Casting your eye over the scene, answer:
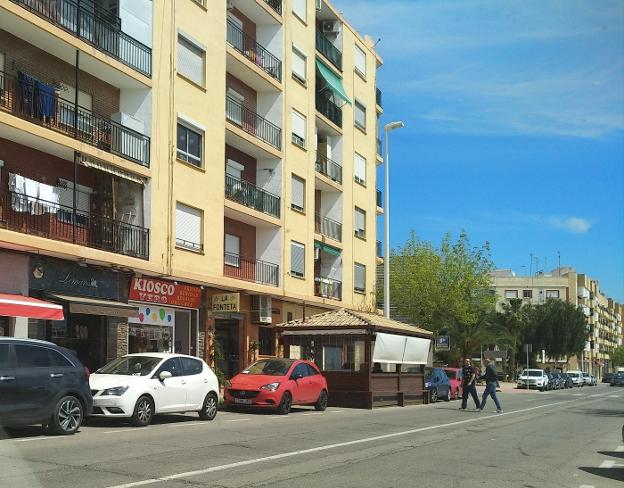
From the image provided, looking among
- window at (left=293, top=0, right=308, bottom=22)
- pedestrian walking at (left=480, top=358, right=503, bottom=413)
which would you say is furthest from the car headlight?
window at (left=293, top=0, right=308, bottom=22)

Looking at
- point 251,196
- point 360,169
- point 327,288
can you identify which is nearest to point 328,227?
point 327,288

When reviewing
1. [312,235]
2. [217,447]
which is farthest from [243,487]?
[312,235]

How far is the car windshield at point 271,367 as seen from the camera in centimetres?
2184

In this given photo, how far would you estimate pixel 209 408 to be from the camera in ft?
60.2

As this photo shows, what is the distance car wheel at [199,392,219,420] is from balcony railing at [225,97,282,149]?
14.0m

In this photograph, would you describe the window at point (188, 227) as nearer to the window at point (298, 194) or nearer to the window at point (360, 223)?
the window at point (298, 194)

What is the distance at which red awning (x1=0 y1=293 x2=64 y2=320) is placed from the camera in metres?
16.1

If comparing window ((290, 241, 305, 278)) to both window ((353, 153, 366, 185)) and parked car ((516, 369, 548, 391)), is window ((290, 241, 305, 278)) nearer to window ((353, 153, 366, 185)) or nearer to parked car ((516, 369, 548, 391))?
window ((353, 153, 366, 185))

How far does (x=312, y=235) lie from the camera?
35.1 metres

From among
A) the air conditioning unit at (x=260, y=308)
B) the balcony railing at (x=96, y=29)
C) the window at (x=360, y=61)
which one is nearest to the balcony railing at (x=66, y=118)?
the balcony railing at (x=96, y=29)

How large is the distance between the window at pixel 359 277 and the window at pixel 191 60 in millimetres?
16679

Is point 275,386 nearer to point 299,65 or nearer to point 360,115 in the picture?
point 299,65

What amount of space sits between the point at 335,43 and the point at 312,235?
11583 mm

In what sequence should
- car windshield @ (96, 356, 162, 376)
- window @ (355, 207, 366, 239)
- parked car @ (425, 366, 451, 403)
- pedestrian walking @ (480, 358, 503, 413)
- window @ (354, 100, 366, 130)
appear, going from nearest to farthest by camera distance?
car windshield @ (96, 356, 162, 376) → pedestrian walking @ (480, 358, 503, 413) → parked car @ (425, 366, 451, 403) → window @ (355, 207, 366, 239) → window @ (354, 100, 366, 130)
